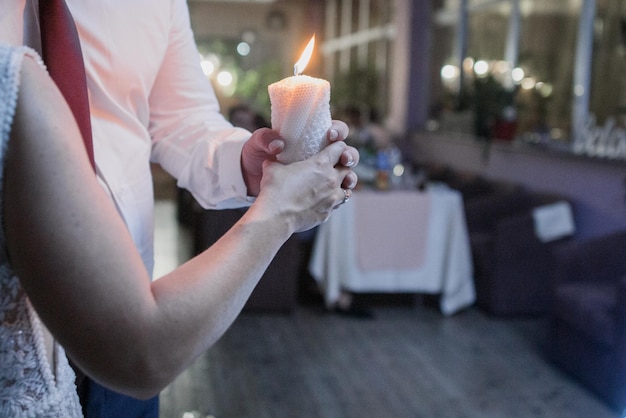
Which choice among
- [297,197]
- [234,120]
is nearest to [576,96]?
[234,120]

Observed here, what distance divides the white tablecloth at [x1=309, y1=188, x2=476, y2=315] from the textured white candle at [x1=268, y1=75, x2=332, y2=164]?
3800mm

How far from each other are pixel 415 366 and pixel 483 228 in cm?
177

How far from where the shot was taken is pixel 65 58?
745 mm

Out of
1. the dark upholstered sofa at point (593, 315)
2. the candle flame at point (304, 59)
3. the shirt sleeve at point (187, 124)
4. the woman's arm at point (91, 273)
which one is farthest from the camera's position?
the dark upholstered sofa at point (593, 315)

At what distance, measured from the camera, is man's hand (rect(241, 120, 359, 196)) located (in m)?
0.80

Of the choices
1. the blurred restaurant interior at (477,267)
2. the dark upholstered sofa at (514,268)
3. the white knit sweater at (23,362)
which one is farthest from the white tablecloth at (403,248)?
the white knit sweater at (23,362)

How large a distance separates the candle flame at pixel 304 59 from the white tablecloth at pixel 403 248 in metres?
3.63

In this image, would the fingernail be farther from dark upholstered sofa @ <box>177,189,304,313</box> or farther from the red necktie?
dark upholstered sofa @ <box>177,189,304,313</box>

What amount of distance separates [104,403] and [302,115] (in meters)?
0.51

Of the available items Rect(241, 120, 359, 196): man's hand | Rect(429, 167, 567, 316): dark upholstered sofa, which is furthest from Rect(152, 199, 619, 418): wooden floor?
Rect(241, 120, 359, 196): man's hand

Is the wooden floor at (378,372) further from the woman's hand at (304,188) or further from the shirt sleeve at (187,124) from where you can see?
the woman's hand at (304,188)

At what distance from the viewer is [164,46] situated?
109cm

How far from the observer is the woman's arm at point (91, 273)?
1.87 ft

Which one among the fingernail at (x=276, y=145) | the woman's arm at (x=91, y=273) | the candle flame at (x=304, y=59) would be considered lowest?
the woman's arm at (x=91, y=273)
